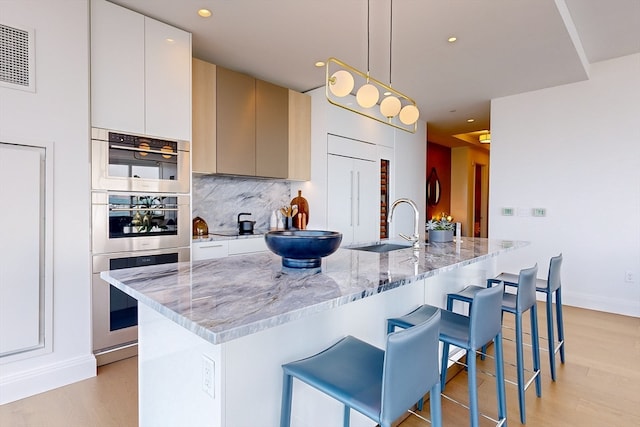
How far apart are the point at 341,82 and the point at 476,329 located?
1590 mm

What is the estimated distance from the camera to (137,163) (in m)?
2.68

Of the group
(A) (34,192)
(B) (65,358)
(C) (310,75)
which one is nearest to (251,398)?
(B) (65,358)

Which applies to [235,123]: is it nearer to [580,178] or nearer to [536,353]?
[536,353]

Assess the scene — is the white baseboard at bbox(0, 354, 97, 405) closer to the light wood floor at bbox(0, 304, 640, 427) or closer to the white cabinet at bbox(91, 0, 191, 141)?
the light wood floor at bbox(0, 304, 640, 427)

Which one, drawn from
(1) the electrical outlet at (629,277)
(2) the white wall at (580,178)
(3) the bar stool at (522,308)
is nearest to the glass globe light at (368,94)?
(3) the bar stool at (522,308)

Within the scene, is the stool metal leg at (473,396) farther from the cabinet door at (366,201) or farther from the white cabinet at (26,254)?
the cabinet door at (366,201)

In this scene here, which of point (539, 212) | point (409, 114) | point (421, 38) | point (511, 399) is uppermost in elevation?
point (421, 38)

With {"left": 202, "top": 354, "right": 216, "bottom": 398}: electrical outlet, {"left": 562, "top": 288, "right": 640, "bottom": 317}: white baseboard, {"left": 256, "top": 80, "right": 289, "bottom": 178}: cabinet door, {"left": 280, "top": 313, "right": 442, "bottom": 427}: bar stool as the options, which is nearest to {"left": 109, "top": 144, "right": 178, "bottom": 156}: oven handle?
{"left": 256, "top": 80, "right": 289, "bottom": 178}: cabinet door

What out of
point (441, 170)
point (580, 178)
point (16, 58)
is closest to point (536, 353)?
point (580, 178)

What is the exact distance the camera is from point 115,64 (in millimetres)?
2547

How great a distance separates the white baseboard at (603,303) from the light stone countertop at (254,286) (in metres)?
3.29

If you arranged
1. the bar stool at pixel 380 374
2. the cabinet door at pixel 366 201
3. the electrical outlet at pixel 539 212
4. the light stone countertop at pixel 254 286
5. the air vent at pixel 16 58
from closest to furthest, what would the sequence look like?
1. the light stone countertop at pixel 254 286
2. the bar stool at pixel 380 374
3. the air vent at pixel 16 58
4. the electrical outlet at pixel 539 212
5. the cabinet door at pixel 366 201

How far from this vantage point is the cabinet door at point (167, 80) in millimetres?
2723

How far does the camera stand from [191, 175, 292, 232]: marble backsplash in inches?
151
